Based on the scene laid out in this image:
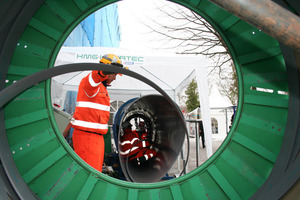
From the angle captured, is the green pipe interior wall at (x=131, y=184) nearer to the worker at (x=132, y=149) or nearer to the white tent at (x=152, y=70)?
the worker at (x=132, y=149)

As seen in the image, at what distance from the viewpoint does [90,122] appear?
2.68 meters

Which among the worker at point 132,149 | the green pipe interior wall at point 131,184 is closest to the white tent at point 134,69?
the worker at point 132,149

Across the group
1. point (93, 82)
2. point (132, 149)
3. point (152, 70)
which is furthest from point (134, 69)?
point (93, 82)

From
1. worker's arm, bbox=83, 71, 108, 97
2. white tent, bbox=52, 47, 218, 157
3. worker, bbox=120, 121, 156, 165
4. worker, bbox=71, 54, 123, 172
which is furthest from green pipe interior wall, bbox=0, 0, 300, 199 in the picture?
white tent, bbox=52, 47, 218, 157

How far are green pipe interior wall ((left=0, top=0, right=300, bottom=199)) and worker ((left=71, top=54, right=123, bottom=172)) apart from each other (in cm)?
137

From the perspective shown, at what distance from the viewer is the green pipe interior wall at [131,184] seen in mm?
1026

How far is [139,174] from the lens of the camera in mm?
3828

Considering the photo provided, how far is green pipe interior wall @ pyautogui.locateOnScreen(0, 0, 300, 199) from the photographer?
1.03 metres

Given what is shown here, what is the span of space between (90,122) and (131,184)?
1.53 m

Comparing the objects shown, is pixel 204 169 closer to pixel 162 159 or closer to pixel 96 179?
pixel 96 179

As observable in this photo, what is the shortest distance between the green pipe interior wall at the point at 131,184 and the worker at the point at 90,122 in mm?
1370

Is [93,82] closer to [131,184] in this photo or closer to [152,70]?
[131,184]

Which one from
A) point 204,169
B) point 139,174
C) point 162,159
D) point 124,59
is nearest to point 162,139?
point 162,159

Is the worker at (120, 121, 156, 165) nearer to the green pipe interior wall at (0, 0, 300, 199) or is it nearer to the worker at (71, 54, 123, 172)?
the worker at (71, 54, 123, 172)
